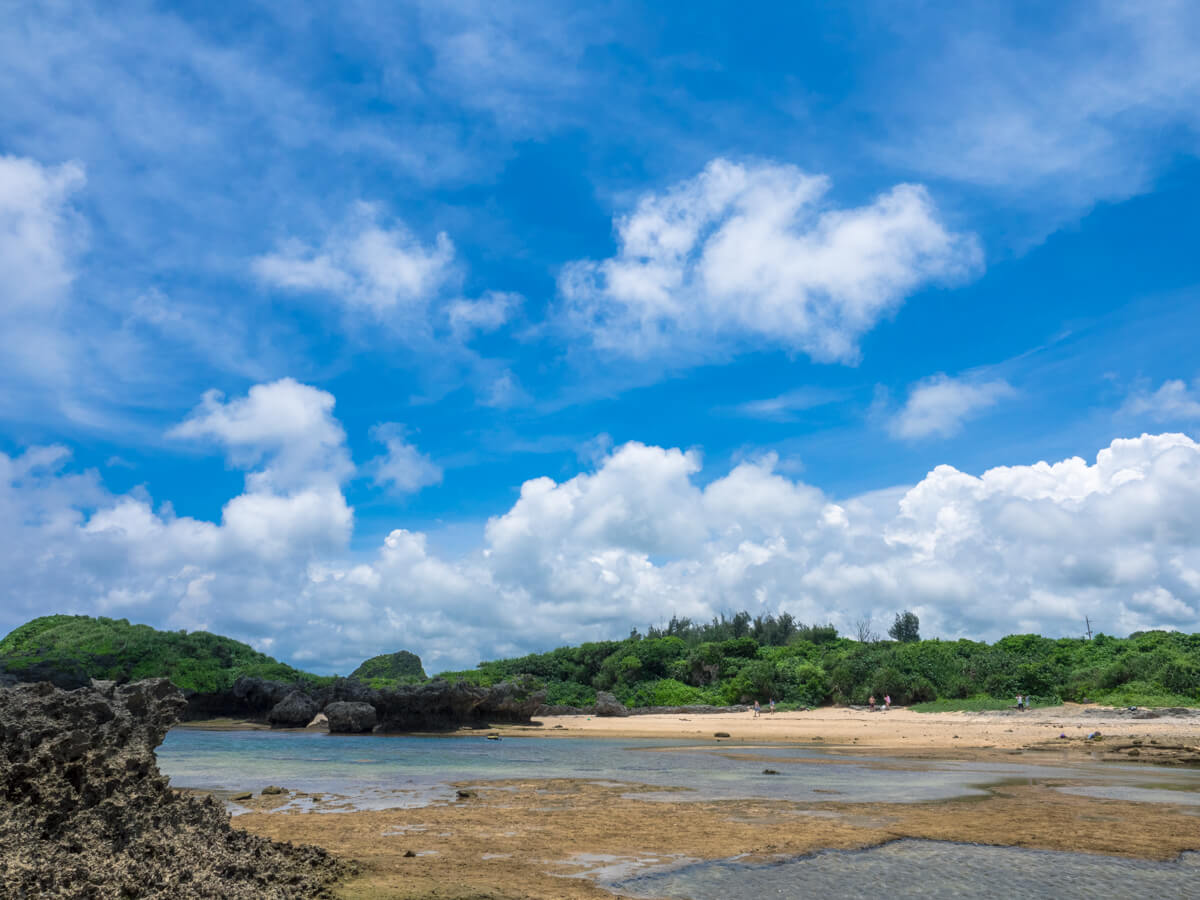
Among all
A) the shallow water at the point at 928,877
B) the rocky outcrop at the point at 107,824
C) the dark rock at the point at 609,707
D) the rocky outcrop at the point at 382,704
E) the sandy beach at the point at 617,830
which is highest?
the rocky outcrop at the point at 107,824

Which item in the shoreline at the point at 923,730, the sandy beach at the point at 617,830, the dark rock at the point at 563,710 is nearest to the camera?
the sandy beach at the point at 617,830

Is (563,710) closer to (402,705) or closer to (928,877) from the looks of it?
(402,705)

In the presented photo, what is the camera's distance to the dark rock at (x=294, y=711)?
58219mm

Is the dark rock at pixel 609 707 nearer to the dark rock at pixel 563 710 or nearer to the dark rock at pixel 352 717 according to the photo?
the dark rock at pixel 563 710

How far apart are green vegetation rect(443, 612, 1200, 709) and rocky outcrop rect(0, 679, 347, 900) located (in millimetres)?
47624

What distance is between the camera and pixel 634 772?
80.9 ft

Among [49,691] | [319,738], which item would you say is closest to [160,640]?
[319,738]

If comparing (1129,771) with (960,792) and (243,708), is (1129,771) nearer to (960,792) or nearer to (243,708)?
(960,792)

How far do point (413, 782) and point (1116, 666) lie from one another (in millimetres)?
45444

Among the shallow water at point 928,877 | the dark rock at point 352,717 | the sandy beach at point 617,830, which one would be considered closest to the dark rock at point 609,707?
the dark rock at point 352,717

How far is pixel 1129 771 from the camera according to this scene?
22344mm

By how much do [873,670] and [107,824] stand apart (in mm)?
59491

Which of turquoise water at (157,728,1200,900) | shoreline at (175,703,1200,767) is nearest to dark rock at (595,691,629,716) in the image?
shoreline at (175,703,1200,767)

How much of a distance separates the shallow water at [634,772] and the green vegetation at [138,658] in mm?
27475
